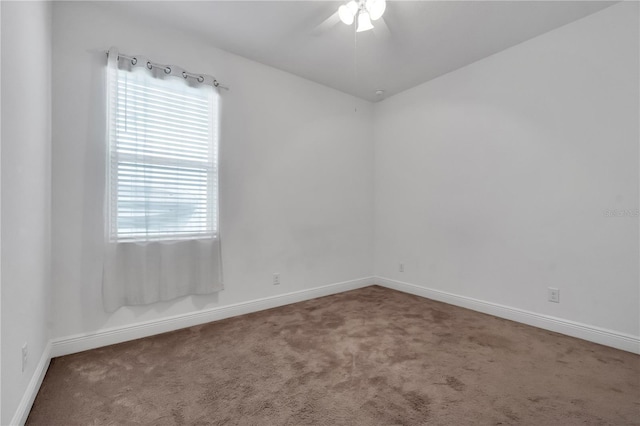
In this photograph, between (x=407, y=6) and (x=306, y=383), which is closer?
(x=306, y=383)

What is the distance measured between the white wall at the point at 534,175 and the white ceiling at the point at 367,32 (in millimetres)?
285

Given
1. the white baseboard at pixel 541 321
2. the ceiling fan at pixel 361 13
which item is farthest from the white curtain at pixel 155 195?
the white baseboard at pixel 541 321

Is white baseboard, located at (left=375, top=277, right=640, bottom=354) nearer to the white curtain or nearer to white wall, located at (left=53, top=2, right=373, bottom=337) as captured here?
white wall, located at (left=53, top=2, right=373, bottom=337)

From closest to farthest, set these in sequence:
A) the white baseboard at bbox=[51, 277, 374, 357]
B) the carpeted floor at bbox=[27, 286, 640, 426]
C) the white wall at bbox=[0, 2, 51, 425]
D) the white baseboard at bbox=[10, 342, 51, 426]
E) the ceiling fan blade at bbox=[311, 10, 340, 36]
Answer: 1. the white wall at bbox=[0, 2, 51, 425]
2. the white baseboard at bbox=[10, 342, 51, 426]
3. the carpeted floor at bbox=[27, 286, 640, 426]
4. the white baseboard at bbox=[51, 277, 374, 357]
5. the ceiling fan blade at bbox=[311, 10, 340, 36]

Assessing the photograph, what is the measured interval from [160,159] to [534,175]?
11.2 feet

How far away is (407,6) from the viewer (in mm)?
2359

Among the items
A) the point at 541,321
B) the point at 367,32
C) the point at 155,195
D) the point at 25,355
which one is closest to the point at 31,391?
the point at 25,355

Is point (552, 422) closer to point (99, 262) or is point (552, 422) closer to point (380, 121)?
point (99, 262)

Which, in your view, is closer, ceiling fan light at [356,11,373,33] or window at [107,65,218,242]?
ceiling fan light at [356,11,373,33]

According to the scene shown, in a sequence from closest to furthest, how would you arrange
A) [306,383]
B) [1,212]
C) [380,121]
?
[1,212]
[306,383]
[380,121]

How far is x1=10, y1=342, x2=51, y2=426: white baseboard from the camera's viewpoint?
1.42 m

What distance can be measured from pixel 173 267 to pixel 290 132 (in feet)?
6.33

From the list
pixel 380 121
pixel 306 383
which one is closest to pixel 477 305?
pixel 306 383

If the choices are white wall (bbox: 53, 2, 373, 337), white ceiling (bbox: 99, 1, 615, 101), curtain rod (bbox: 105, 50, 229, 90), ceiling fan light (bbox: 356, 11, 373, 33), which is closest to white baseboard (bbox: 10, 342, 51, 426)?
white wall (bbox: 53, 2, 373, 337)
